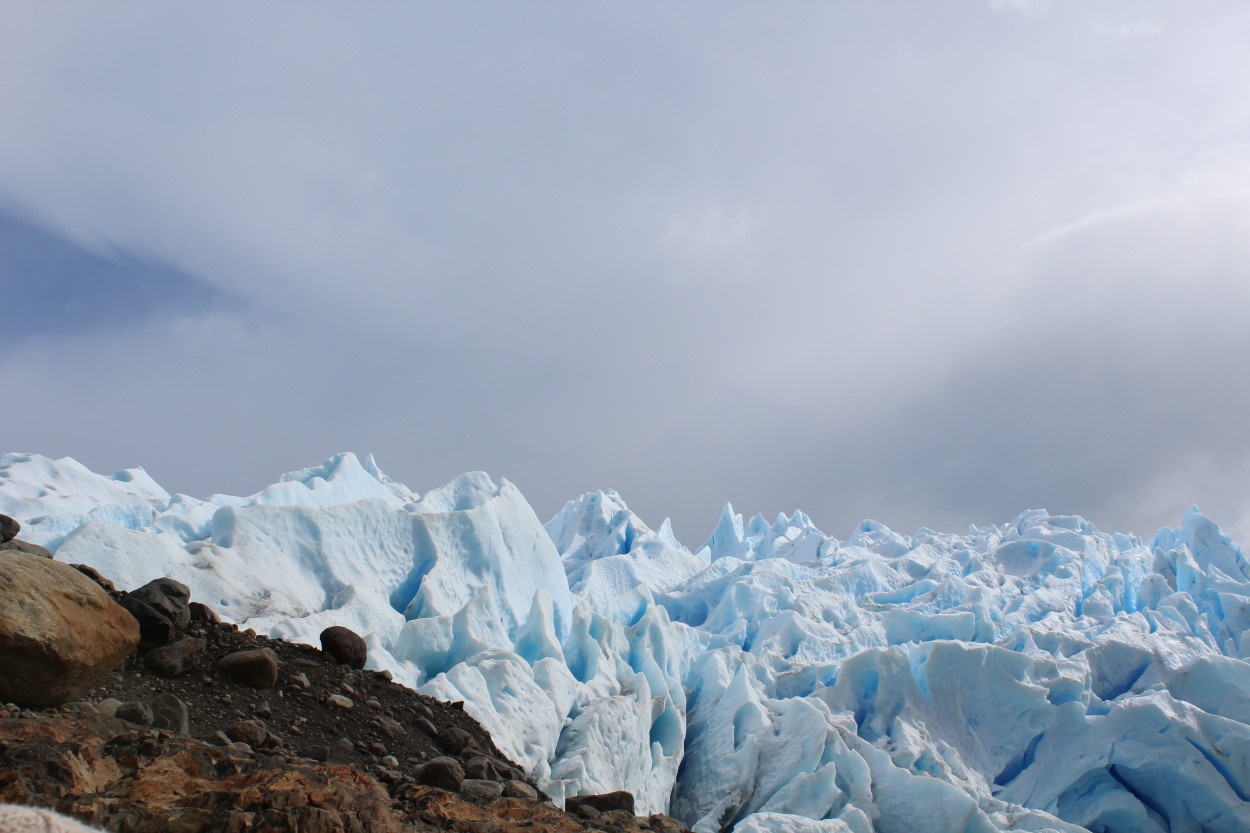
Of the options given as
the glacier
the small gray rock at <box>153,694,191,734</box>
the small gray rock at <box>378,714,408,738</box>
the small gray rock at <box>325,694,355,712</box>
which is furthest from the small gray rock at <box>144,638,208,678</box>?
the glacier

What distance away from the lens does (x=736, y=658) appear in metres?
15.8

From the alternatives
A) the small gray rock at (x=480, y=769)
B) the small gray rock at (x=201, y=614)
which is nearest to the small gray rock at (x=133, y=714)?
the small gray rock at (x=201, y=614)

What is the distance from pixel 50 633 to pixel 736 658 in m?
13.4

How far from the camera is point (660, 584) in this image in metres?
21.9

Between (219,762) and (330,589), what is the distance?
343 inches

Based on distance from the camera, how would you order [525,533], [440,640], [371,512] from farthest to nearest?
[525,533] < [371,512] < [440,640]

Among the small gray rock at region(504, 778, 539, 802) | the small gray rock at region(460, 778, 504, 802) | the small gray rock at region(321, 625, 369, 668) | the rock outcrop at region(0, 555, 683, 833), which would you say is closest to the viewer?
the rock outcrop at region(0, 555, 683, 833)

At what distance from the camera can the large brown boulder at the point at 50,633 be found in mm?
3561

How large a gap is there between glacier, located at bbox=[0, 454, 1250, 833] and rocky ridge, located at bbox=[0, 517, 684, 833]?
3.98m

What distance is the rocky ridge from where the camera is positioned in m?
2.66

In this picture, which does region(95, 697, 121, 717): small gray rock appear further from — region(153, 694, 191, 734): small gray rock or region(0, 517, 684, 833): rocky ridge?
region(153, 694, 191, 734): small gray rock

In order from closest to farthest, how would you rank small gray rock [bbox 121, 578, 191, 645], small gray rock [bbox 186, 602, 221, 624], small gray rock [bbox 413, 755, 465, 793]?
small gray rock [bbox 413, 755, 465, 793] < small gray rock [bbox 121, 578, 191, 645] < small gray rock [bbox 186, 602, 221, 624]

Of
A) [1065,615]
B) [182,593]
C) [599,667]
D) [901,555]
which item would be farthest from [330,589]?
[901,555]

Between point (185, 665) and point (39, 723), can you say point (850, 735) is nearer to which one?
point (185, 665)
